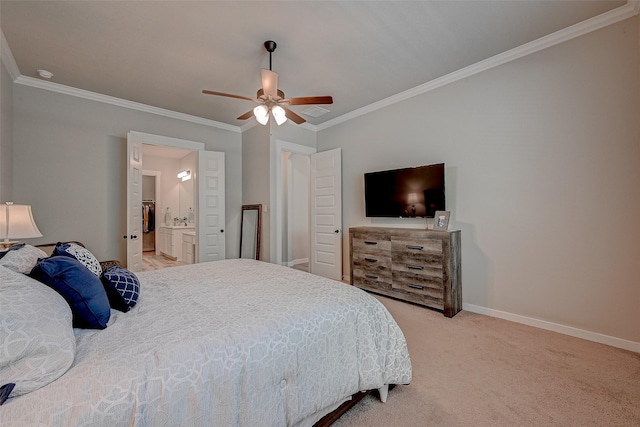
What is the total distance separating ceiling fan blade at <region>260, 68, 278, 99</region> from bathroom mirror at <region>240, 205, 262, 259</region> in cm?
236

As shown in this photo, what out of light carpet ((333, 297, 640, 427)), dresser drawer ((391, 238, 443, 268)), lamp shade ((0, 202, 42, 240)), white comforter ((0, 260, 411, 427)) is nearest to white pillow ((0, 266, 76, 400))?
white comforter ((0, 260, 411, 427))

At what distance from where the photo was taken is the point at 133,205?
139 inches

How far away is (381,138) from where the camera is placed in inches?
153

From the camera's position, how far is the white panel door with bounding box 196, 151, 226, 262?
14.1 feet

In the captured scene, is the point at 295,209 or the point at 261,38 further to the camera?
the point at 295,209

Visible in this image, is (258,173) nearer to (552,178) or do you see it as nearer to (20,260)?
(20,260)

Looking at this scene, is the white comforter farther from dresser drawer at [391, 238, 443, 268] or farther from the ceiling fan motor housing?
the ceiling fan motor housing

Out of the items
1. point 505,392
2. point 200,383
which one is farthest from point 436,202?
point 200,383

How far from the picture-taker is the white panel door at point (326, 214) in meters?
4.32

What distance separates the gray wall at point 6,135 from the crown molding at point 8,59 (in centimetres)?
5

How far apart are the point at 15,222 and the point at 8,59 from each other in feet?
5.65

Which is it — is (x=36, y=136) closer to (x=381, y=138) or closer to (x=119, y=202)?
(x=119, y=202)

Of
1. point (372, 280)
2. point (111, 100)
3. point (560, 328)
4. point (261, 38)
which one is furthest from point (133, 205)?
point (560, 328)

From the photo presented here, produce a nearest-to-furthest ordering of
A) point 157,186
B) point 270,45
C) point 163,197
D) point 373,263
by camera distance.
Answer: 1. point 270,45
2. point 373,263
3. point 157,186
4. point 163,197
